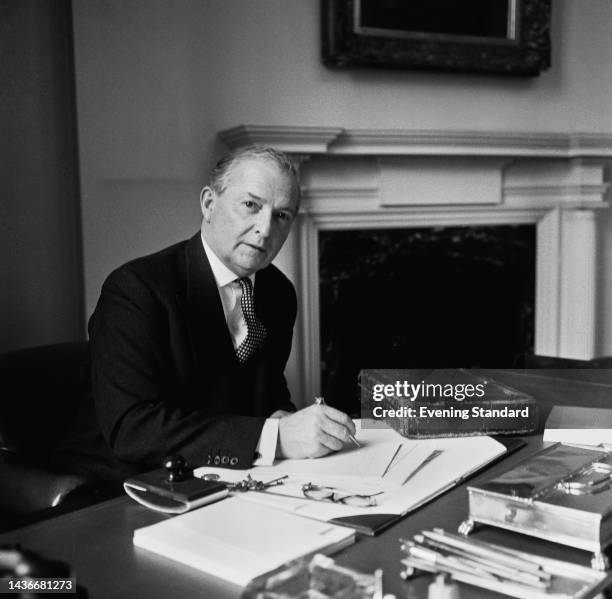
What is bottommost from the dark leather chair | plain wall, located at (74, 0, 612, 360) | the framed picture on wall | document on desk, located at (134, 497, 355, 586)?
the dark leather chair

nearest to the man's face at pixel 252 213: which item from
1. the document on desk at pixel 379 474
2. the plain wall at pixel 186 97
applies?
the document on desk at pixel 379 474

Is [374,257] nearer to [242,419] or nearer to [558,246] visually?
[558,246]

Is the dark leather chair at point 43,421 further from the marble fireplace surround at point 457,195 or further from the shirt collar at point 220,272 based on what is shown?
the marble fireplace surround at point 457,195

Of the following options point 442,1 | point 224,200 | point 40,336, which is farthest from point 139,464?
point 442,1

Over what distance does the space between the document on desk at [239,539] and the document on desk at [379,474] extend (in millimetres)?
53

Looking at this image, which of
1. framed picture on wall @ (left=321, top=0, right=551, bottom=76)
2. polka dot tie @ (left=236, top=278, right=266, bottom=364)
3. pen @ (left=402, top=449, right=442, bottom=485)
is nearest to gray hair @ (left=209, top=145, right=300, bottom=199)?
polka dot tie @ (left=236, top=278, right=266, bottom=364)

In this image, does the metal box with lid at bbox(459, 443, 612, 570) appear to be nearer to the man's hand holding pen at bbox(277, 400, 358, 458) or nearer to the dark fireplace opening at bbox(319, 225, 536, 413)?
the man's hand holding pen at bbox(277, 400, 358, 458)

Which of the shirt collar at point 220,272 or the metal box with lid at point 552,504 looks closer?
the metal box with lid at point 552,504

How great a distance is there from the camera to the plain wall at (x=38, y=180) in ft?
9.94

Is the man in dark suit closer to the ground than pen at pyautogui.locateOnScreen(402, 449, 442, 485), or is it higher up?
higher up

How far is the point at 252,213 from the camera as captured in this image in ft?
6.26

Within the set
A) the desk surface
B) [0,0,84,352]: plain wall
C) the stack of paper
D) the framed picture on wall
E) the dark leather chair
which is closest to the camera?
the desk surface

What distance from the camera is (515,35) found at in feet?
→ 12.9

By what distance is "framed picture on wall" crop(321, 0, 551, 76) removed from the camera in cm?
353
